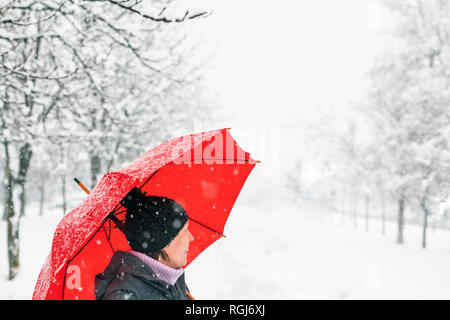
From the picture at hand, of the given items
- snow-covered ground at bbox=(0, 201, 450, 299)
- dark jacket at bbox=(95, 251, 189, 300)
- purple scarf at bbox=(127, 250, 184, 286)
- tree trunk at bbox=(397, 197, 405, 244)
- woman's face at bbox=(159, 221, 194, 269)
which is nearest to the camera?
dark jacket at bbox=(95, 251, 189, 300)

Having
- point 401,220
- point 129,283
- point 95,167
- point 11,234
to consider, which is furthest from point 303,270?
point 129,283

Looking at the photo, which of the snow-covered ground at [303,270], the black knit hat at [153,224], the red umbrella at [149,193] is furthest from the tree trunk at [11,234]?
the black knit hat at [153,224]

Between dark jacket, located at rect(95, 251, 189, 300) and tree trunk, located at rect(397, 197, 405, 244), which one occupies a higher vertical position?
dark jacket, located at rect(95, 251, 189, 300)

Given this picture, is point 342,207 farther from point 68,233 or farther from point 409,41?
point 68,233

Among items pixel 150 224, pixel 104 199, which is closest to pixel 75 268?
pixel 104 199

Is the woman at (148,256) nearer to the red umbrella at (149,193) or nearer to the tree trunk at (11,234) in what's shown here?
the red umbrella at (149,193)

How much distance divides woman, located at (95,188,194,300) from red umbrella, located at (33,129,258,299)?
0.15 m

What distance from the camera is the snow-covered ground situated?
26.8 ft

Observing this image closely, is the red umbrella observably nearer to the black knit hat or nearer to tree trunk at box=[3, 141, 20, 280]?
the black knit hat

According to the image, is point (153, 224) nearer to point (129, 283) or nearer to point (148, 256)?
point (148, 256)

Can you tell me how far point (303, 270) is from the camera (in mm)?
11234

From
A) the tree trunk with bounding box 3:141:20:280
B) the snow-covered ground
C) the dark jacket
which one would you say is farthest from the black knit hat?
the tree trunk with bounding box 3:141:20:280

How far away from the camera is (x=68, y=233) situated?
6.55 ft

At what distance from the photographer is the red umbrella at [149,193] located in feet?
6.07
